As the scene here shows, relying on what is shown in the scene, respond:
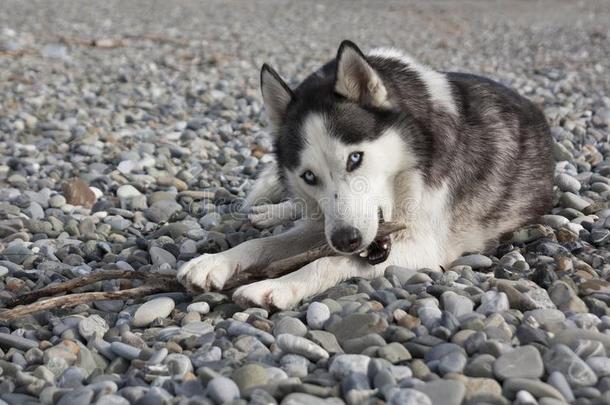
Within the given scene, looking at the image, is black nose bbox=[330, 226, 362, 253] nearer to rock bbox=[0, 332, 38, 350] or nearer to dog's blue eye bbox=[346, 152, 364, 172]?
dog's blue eye bbox=[346, 152, 364, 172]

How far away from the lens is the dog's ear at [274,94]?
409 cm

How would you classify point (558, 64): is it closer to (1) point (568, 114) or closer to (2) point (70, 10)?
(1) point (568, 114)

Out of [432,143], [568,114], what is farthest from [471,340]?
[568,114]

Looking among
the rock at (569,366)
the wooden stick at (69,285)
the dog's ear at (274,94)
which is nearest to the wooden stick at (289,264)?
the wooden stick at (69,285)

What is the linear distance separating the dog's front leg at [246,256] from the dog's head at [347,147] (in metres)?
0.26

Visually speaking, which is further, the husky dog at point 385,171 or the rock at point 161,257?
the rock at point 161,257

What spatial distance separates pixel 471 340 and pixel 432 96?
5.73 feet

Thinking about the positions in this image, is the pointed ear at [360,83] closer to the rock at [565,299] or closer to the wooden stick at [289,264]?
the wooden stick at [289,264]

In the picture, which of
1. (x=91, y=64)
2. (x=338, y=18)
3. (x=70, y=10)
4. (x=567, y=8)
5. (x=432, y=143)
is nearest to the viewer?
(x=432, y=143)

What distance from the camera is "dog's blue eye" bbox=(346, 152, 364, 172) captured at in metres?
3.75

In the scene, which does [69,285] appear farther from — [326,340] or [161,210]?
[161,210]

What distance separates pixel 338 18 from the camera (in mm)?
19312

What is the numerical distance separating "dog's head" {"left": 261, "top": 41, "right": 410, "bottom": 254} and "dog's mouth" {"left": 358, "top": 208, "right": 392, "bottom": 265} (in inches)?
4.6

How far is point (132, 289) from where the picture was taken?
3709 mm
